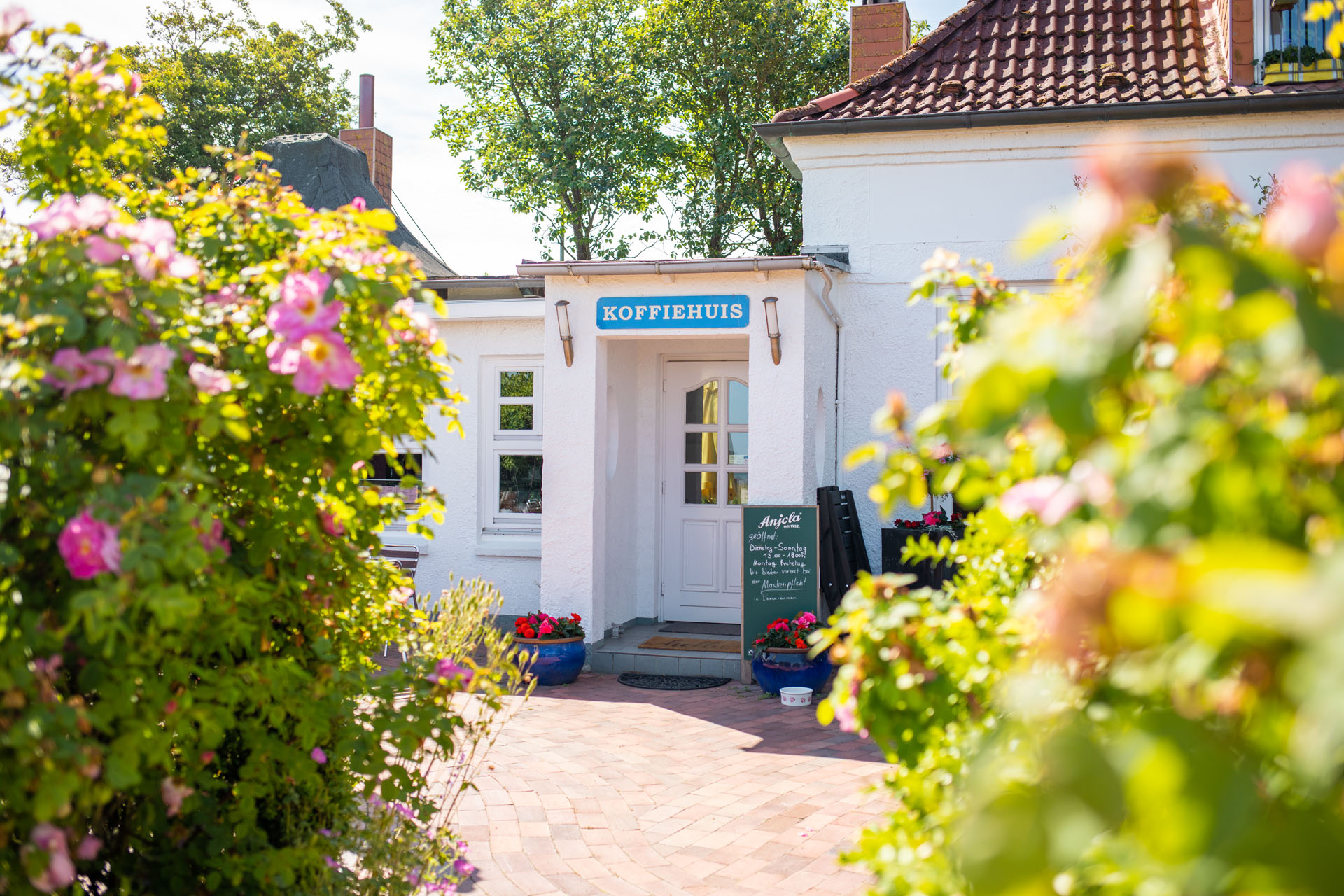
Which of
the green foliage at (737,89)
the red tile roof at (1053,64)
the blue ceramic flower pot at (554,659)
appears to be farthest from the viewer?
the green foliage at (737,89)

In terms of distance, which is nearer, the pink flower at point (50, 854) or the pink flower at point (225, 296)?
the pink flower at point (50, 854)

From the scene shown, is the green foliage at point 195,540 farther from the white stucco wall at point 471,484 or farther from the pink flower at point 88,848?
the white stucco wall at point 471,484

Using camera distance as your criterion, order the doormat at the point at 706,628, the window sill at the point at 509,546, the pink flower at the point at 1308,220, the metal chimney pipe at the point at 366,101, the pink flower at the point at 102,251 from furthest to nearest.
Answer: the metal chimney pipe at the point at 366,101, the window sill at the point at 509,546, the doormat at the point at 706,628, the pink flower at the point at 102,251, the pink flower at the point at 1308,220

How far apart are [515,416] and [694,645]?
2.79 m

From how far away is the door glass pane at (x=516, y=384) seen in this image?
9.42 m

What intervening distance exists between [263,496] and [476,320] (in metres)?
7.24

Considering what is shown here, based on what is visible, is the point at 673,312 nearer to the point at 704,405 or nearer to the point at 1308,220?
the point at 704,405

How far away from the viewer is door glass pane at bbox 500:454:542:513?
369 inches

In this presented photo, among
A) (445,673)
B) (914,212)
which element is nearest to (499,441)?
(914,212)

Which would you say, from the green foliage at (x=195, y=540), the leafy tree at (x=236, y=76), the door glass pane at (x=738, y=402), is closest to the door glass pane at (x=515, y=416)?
the door glass pane at (x=738, y=402)

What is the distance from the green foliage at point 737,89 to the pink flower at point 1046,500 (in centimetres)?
2018

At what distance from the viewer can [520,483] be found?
30.8 ft

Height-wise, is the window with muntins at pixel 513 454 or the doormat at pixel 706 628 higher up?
the window with muntins at pixel 513 454

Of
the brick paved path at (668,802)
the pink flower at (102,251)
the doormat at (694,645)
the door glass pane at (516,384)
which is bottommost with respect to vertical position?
the brick paved path at (668,802)
